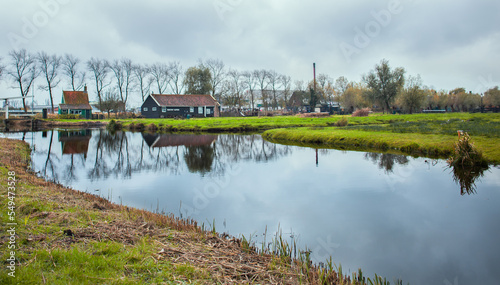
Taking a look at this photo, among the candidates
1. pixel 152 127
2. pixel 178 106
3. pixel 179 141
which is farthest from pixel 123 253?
pixel 178 106

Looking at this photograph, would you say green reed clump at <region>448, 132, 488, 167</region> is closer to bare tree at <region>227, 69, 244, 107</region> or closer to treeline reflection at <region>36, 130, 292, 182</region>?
treeline reflection at <region>36, 130, 292, 182</region>

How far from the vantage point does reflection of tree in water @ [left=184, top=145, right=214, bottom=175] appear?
656 inches

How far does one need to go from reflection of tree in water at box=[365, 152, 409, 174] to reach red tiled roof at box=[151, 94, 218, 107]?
54.9 m

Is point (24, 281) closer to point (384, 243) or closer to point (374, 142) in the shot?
point (384, 243)

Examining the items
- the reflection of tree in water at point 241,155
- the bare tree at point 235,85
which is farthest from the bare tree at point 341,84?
the reflection of tree in water at point 241,155

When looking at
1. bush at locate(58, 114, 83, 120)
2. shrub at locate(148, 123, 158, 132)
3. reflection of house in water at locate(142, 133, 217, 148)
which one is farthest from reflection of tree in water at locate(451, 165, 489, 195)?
bush at locate(58, 114, 83, 120)

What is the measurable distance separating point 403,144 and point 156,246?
18.8 meters

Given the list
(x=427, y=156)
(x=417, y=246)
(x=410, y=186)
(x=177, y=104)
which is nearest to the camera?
(x=417, y=246)

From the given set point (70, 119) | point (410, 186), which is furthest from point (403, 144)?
point (70, 119)

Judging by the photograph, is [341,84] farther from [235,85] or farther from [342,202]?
[342,202]

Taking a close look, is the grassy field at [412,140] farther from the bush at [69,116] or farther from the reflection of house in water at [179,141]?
the bush at [69,116]

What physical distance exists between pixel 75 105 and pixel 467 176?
74940 mm

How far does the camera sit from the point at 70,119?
64.2 meters

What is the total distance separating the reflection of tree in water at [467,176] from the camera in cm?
1133
